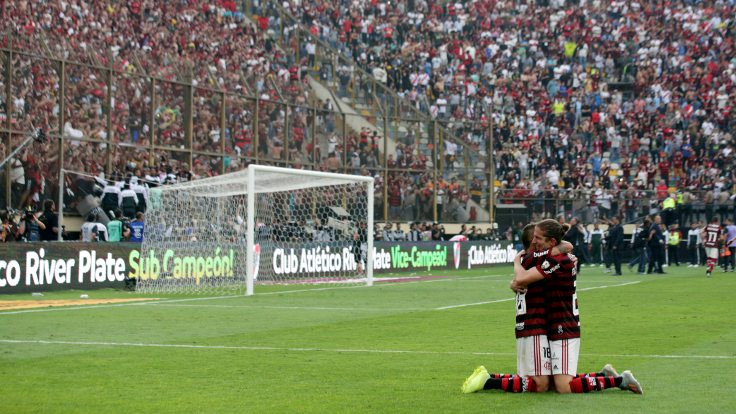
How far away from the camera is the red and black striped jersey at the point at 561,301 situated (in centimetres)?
990

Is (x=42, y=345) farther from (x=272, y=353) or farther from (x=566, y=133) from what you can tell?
(x=566, y=133)

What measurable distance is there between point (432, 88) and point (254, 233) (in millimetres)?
24677

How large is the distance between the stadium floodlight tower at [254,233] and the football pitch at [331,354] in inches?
122

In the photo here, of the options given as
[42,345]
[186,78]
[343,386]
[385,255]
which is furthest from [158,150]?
[343,386]

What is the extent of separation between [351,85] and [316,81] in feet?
4.16

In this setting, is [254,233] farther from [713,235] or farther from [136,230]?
[713,235]

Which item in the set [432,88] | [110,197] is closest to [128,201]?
[110,197]

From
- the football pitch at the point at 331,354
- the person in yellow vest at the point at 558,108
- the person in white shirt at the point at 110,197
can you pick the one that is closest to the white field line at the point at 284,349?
the football pitch at the point at 331,354

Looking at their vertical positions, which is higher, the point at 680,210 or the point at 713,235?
the point at 680,210

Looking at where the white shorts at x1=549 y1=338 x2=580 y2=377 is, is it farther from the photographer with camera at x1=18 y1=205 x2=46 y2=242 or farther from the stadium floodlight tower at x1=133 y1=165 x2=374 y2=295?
the photographer with camera at x1=18 y1=205 x2=46 y2=242

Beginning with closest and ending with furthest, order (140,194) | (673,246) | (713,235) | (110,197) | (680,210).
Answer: (110,197) → (140,194) → (713,235) → (673,246) → (680,210)

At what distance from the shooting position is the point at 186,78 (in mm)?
33156

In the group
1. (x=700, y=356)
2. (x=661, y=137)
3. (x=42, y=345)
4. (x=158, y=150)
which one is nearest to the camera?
(x=700, y=356)

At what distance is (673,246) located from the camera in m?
46.9
